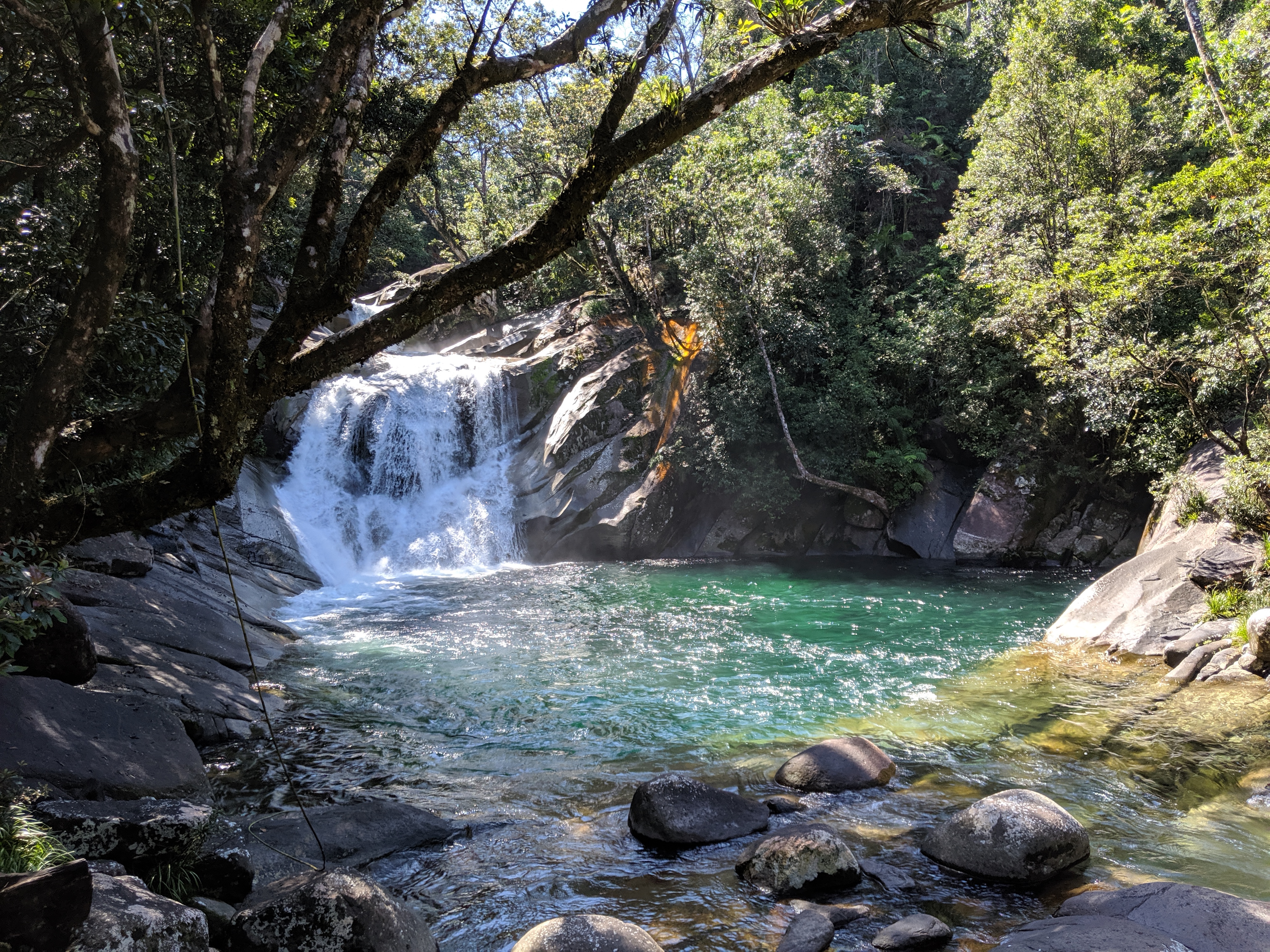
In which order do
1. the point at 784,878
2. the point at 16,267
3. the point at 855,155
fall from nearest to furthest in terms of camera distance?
the point at 784,878, the point at 16,267, the point at 855,155

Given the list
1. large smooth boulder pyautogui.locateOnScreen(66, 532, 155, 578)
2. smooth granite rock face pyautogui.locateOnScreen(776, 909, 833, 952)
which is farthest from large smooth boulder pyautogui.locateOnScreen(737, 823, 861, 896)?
large smooth boulder pyautogui.locateOnScreen(66, 532, 155, 578)

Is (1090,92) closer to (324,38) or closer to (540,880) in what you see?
(324,38)

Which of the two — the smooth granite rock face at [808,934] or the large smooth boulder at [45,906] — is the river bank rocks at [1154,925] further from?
the large smooth boulder at [45,906]

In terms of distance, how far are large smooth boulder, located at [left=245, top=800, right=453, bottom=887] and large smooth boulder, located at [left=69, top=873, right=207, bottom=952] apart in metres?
1.70

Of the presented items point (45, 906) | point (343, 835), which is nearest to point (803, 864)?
point (343, 835)

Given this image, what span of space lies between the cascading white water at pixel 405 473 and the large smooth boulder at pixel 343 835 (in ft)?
44.6

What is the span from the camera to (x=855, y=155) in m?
28.1

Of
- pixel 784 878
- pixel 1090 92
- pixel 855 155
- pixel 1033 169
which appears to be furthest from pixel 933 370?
pixel 784 878

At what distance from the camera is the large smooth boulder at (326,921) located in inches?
153

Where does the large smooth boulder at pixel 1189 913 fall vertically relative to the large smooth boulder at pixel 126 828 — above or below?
below

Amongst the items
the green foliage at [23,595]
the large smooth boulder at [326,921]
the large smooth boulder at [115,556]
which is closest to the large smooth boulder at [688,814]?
the large smooth boulder at [326,921]

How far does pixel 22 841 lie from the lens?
3371 millimetres

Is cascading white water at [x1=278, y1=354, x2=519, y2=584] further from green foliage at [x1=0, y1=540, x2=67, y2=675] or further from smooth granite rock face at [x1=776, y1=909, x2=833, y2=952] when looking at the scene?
smooth granite rock face at [x1=776, y1=909, x2=833, y2=952]

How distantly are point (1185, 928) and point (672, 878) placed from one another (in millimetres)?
3263
